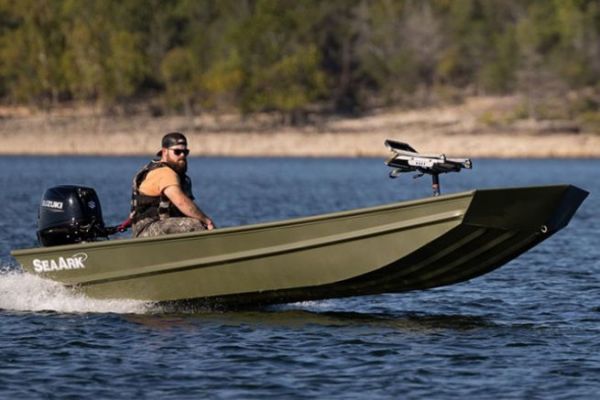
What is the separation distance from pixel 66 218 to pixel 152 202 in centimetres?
109

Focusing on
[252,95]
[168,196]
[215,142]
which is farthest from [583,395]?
[252,95]

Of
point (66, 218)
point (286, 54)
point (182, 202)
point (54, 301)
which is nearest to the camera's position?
point (182, 202)

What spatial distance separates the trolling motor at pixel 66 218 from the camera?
15.7 meters

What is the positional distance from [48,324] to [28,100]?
8737 cm

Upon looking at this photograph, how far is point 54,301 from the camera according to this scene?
1593 centimetres

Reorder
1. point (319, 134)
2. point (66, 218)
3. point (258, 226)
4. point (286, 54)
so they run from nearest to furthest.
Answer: point (258, 226) < point (66, 218) < point (319, 134) < point (286, 54)

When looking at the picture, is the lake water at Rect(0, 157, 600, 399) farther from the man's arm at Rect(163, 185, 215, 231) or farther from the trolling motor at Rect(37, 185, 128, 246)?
the man's arm at Rect(163, 185, 215, 231)

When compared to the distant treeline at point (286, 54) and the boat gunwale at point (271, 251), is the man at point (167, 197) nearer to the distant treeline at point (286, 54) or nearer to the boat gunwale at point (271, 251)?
the boat gunwale at point (271, 251)

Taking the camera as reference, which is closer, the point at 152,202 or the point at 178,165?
the point at 178,165

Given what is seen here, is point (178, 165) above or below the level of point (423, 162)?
above

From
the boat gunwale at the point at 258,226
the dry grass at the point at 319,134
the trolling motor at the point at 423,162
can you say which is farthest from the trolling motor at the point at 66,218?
the dry grass at the point at 319,134

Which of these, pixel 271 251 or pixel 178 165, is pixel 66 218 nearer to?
pixel 178 165

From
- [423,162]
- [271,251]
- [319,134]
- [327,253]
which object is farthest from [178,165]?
[319,134]

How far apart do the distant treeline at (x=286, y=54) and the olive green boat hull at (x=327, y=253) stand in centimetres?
8082
